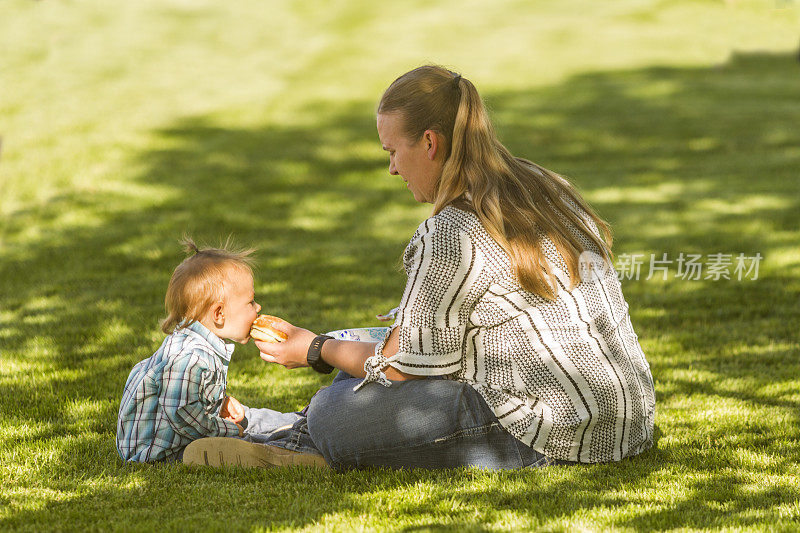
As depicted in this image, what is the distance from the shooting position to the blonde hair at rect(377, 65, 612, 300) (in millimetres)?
3654

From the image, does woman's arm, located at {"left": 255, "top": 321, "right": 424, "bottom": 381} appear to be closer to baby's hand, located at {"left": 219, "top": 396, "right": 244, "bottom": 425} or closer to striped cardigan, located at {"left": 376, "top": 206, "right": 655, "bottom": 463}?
striped cardigan, located at {"left": 376, "top": 206, "right": 655, "bottom": 463}

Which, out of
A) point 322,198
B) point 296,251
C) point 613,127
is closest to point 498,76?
point 613,127

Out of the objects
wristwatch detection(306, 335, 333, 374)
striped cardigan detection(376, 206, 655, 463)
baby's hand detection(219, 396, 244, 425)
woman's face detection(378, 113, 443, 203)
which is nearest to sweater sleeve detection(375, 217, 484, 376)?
striped cardigan detection(376, 206, 655, 463)

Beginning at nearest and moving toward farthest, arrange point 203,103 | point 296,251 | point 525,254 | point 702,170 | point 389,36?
point 525,254 < point 296,251 < point 702,170 < point 203,103 < point 389,36

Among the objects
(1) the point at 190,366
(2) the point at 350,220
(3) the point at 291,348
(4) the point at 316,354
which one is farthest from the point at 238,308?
(2) the point at 350,220

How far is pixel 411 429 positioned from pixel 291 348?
65 cm

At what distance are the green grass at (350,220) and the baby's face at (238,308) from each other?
691 mm

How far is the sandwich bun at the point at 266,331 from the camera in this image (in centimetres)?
419

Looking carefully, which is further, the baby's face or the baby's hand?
the baby's hand

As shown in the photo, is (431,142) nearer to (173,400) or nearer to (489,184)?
(489,184)

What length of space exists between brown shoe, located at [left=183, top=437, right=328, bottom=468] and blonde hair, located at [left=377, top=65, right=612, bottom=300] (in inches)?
51.6

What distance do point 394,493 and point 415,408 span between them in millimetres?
358

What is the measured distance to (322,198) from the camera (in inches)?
455

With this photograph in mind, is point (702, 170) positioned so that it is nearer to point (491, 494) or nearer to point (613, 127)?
point (613, 127)
